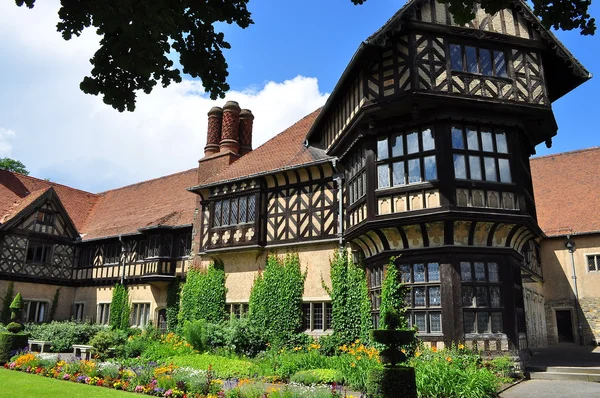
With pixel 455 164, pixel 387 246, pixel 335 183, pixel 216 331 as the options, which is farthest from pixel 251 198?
pixel 455 164

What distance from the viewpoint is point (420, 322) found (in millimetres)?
13125

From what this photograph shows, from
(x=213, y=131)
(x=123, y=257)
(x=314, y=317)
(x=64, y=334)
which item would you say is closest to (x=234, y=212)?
(x=314, y=317)

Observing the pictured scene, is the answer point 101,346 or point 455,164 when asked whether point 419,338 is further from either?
point 101,346

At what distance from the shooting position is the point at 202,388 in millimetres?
10477

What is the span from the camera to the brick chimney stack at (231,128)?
78.3 ft

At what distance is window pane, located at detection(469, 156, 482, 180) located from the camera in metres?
13.3

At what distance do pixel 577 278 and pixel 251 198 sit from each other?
55.7 ft

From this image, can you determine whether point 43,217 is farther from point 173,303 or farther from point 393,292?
point 393,292

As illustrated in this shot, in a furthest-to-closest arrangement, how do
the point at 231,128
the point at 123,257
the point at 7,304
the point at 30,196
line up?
the point at 30,196, the point at 123,257, the point at 7,304, the point at 231,128

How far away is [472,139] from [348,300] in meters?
6.78

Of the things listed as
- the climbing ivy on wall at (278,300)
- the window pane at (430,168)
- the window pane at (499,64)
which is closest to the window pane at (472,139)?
the window pane at (430,168)

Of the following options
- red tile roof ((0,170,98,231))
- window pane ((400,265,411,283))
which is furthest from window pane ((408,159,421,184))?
red tile roof ((0,170,98,231))

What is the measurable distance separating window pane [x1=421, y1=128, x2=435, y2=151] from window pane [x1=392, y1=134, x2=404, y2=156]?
2.24 ft

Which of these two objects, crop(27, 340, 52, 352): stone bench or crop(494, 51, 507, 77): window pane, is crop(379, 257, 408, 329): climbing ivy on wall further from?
crop(27, 340, 52, 352): stone bench
